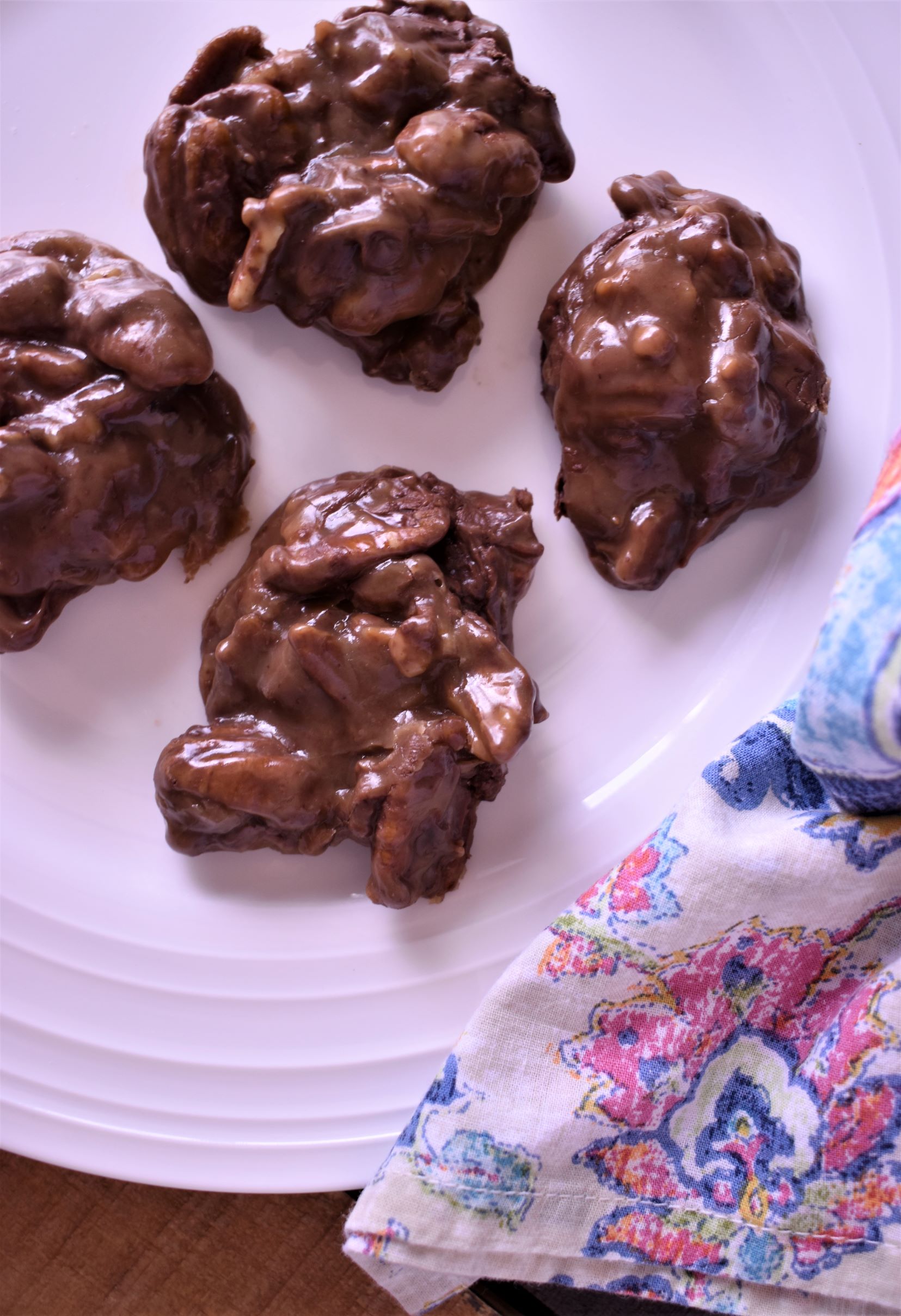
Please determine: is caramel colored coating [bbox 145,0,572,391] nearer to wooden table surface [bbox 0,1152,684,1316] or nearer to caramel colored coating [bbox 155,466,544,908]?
caramel colored coating [bbox 155,466,544,908]

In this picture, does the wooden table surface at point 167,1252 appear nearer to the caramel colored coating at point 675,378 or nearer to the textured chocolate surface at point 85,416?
the textured chocolate surface at point 85,416

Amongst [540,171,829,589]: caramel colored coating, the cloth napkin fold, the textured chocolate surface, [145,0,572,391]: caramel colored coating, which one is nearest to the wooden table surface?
the cloth napkin fold

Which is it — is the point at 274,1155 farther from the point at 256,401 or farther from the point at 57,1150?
the point at 256,401

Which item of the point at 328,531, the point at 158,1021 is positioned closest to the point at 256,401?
the point at 328,531

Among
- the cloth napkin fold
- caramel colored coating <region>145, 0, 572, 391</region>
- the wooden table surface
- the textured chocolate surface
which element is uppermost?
caramel colored coating <region>145, 0, 572, 391</region>

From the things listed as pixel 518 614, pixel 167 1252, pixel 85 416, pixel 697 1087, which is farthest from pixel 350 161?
pixel 167 1252

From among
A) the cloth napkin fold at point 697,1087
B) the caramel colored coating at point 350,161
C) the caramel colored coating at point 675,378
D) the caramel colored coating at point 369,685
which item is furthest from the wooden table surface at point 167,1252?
the caramel colored coating at point 350,161
